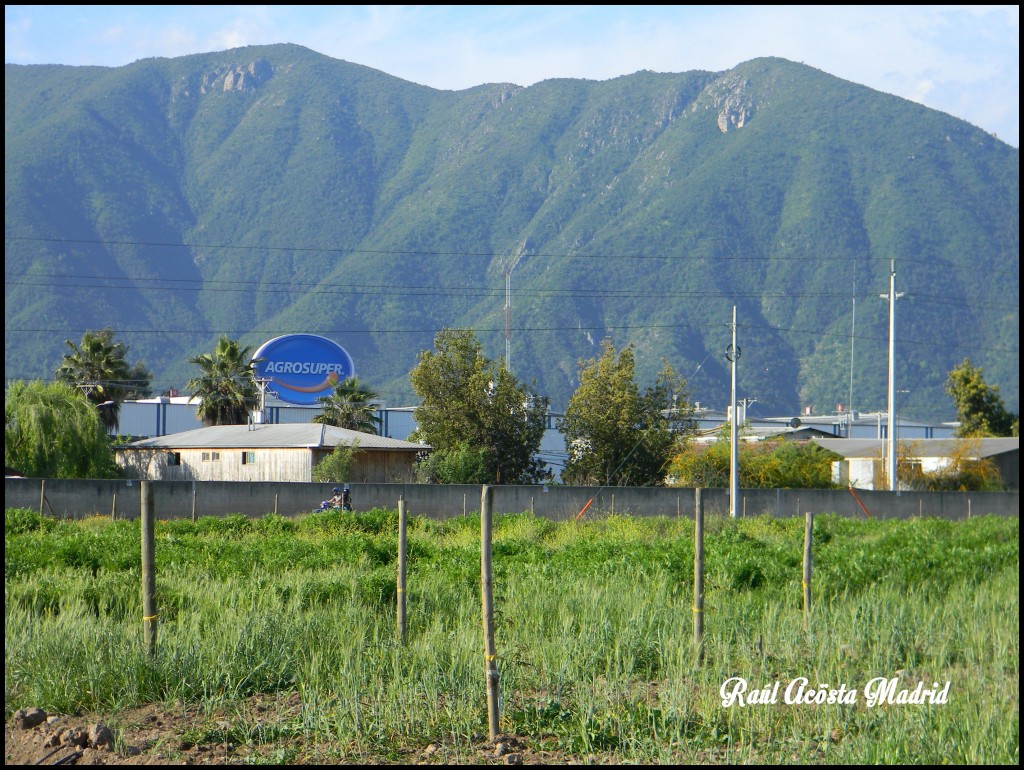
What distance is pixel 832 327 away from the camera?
150625mm

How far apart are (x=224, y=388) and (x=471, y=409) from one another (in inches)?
909

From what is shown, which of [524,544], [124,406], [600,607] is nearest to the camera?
[600,607]

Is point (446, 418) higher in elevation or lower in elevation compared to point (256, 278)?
lower

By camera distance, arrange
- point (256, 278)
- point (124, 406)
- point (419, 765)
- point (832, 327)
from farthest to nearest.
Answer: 1. point (256, 278)
2. point (832, 327)
3. point (124, 406)
4. point (419, 765)

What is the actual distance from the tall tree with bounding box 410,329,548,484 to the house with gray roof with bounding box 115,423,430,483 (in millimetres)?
1698

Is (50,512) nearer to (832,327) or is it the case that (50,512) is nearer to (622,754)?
(622,754)

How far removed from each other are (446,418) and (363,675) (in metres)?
35.6

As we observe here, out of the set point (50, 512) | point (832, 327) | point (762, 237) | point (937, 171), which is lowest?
point (50, 512)

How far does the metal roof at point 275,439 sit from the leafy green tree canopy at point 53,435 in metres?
5.26

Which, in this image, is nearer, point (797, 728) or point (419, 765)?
point (419, 765)

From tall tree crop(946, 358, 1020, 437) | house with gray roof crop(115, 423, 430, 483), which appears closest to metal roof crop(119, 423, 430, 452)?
house with gray roof crop(115, 423, 430, 483)

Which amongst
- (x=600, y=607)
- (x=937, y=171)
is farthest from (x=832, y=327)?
(x=600, y=607)

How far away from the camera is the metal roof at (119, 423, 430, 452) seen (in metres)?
44.8

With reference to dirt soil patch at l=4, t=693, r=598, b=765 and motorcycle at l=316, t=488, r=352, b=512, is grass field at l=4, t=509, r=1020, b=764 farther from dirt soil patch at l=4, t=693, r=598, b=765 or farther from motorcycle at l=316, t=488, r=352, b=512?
motorcycle at l=316, t=488, r=352, b=512
